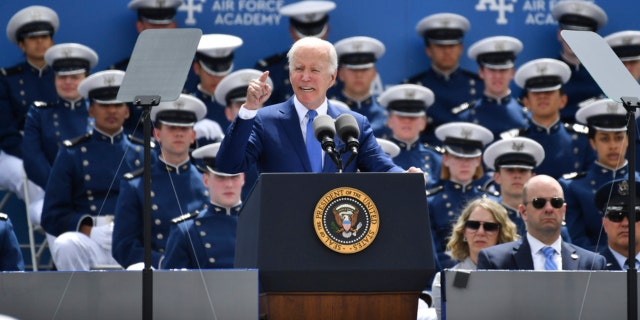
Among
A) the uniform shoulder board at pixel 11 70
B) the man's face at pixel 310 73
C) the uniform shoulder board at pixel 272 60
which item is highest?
the man's face at pixel 310 73

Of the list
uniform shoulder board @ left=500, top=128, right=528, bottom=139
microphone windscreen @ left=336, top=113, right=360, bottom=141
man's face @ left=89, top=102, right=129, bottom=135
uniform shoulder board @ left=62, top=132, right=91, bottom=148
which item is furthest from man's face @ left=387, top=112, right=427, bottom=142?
microphone windscreen @ left=336, top=113, right=360, bottom=141

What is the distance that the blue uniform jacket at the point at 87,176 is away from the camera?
7891mm

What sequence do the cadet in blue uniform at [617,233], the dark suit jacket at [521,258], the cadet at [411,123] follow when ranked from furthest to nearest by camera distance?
the cadet at [411,123] → the cadet in blue uniform at [617,233] → the dark suit jacket at [521,258]

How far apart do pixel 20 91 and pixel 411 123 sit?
2.77 metres

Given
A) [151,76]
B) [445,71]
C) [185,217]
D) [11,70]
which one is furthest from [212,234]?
[151,76]

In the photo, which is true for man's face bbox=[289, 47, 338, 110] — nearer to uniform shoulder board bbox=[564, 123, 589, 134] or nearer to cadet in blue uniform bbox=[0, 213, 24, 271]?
cadet in blue uniform bbox=[0, 213, 24, 271]

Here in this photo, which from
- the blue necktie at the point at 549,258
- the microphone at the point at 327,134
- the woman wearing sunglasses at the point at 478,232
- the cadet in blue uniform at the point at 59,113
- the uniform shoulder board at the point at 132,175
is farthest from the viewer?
the cadet in blue uniform at the point at 59,113

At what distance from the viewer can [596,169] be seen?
8359mm

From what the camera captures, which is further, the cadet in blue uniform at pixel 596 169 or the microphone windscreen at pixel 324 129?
the cadet in blue uniform at pixel 596 169

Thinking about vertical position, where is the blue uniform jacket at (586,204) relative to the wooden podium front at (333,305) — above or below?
below

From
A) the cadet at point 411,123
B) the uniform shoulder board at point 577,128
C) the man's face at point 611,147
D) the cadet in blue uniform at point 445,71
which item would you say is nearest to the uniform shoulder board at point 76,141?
the cadet at point 411,123

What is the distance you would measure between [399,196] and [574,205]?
4366 millimetres

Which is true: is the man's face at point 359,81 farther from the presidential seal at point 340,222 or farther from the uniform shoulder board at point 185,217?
the presidential seal at point 340,222

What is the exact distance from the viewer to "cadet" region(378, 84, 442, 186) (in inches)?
333
